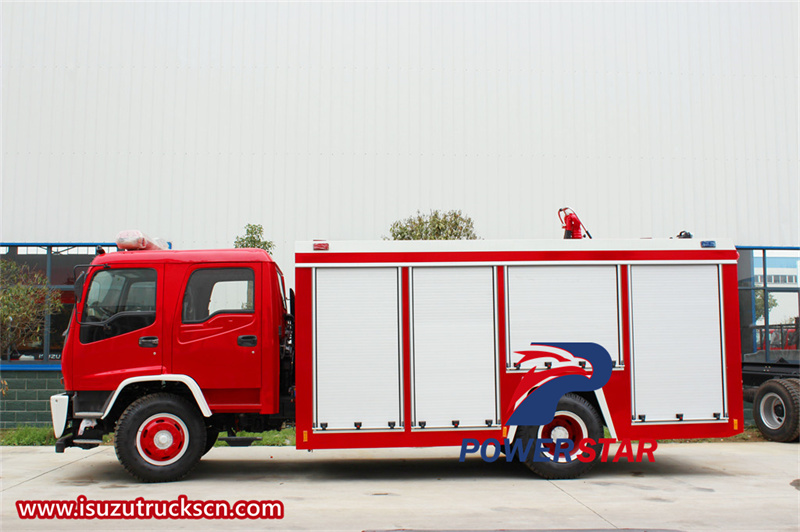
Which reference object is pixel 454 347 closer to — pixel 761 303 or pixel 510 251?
pixel 510 251

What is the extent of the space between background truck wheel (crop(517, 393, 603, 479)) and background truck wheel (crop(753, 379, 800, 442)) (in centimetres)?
526

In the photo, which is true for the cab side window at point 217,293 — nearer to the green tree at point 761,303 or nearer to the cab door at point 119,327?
the cab door at point 119,327

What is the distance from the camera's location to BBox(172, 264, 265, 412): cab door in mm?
7824

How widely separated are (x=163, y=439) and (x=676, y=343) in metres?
6.22

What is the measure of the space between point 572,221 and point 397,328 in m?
2.81

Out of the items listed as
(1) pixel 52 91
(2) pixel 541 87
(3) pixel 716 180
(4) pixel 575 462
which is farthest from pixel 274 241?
(3) pixel 716 180

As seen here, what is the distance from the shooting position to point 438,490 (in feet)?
24.9

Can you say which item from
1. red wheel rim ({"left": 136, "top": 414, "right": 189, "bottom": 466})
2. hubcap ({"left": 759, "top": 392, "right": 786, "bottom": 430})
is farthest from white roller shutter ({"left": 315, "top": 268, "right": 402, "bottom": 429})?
hubcap ({"left": 759, "top": 392, "right": 786, "bottom": 430})

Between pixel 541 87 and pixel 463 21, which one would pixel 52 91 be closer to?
pixel 463 21

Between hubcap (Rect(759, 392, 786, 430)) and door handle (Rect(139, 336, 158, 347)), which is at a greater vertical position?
door handle (Rect(139, 336, 158, 347))

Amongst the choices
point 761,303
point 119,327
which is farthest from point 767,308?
point 119,327

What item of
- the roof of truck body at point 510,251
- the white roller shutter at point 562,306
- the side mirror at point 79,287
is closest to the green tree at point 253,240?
the roof of truck body at point 510,251

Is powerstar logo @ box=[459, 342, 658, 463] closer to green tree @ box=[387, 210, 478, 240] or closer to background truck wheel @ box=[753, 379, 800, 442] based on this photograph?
green tree @ box=[387, 210, 478, 240]

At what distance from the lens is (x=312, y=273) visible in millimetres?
7984
